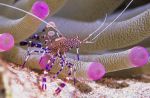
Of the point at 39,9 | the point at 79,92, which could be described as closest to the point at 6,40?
the point at 39,9

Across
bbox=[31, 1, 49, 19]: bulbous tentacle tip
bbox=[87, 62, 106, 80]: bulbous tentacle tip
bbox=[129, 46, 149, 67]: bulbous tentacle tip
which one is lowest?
bbox=[87, 62, 106, 80]: bulbous tentacle tip

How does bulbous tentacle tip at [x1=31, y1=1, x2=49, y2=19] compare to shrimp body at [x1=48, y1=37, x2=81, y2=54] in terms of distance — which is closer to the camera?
bulbous tentacle tip at [x1=31, y1=1, x2=49, y2=19]

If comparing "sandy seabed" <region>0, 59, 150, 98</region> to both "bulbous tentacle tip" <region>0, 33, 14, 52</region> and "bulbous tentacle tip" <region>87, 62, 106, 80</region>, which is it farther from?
"bulbous tentacle tip" <region>87, 62, 106, 80</region>

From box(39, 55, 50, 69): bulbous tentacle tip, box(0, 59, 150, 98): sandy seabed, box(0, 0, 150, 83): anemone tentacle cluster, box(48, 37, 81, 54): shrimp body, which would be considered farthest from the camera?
box(48, 37, 81, 54): shrimp body

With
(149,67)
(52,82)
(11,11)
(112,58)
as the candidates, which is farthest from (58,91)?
(149,67)

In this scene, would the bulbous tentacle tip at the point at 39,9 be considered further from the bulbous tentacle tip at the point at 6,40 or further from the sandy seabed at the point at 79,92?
the sandy seabed at the point at 79,92

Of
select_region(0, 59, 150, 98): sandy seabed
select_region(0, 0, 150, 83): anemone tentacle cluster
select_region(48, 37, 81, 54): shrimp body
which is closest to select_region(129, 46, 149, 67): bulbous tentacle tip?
select_region(0, 0, 150, 83): anemone tentacle cluster

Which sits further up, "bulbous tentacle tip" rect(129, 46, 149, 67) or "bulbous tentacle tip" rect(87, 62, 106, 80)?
"bulbous tentacle tip" rect(129, 46, 149, 67)

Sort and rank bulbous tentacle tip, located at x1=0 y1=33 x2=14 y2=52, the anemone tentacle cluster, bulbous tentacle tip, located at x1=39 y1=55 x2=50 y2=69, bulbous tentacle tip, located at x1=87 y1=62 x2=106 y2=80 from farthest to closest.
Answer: bulbous tentacle tip, located at x1=39 y1=55 x2=50 y2=69
the anemone tentacle cluster
bulbous tentacle tip, located at x1=0 y1=33 x2=14 y2=52
bulbous tentacle tip, located at x1=87 y1=62 x2=106 y2=80

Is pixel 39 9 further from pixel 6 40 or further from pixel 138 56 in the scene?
pixel 138 56
